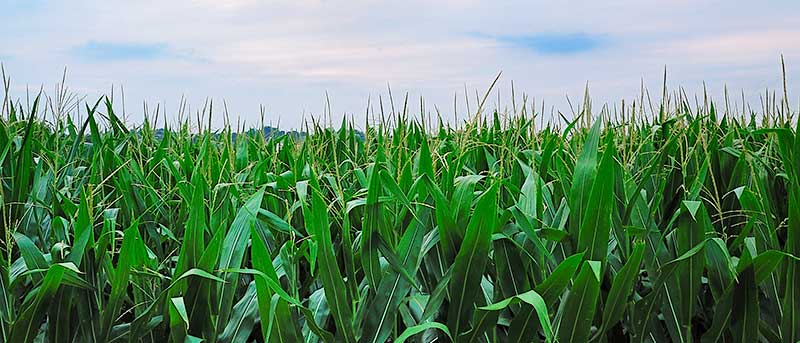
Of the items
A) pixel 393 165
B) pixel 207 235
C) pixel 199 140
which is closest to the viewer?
pixel 207 235

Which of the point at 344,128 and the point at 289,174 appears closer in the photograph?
the point at 289,174

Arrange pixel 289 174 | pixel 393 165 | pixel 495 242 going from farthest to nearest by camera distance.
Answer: pixel 289 174 → pixel 393 165 → pixel 495 242

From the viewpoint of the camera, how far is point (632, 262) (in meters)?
1.39

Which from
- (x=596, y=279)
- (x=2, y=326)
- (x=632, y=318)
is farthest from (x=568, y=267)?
(x=2, y=326)

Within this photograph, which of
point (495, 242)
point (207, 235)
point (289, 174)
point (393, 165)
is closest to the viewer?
point (495, 242)

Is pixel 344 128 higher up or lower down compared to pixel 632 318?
higher up

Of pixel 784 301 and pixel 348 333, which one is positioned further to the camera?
pixel 784 301

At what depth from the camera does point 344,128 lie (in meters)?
3.86

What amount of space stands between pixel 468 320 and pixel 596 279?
267mm

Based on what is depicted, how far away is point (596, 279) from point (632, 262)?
107 millimetres

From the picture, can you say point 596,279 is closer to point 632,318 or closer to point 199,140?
point 632,318

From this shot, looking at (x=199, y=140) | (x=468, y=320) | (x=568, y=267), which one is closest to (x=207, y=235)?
(x=468, y=320)

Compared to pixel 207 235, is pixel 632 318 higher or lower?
lower

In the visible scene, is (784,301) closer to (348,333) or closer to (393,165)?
(348,333)
